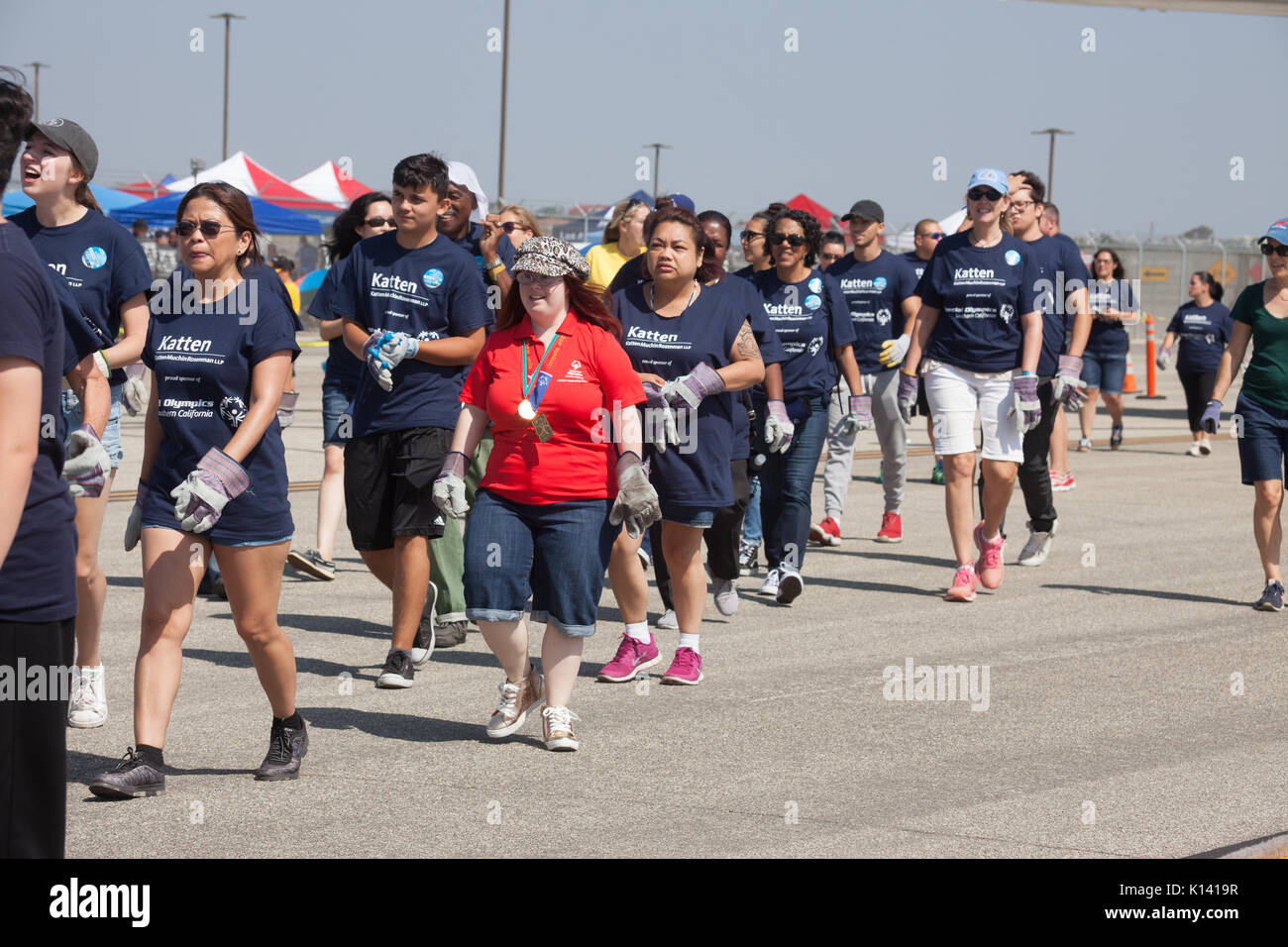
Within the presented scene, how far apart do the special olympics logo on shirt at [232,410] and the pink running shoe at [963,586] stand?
5134 millimetres

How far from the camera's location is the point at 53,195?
21.2 feet

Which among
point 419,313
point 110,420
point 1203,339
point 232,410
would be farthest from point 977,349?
point 1203,339

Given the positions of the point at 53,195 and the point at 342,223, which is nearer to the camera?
the point at 53,195

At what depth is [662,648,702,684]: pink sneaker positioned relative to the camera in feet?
25.2

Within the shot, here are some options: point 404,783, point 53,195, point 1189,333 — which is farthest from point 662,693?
point 1189,333

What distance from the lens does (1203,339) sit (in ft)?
61.9

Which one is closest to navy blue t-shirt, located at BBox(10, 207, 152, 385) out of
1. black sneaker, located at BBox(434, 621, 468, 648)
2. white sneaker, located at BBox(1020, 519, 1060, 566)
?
black sneaker, located at BBox(434, 621, 468, 648)

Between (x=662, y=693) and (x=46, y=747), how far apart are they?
13.9 feet

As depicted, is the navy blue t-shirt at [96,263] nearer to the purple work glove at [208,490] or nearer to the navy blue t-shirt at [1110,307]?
the purple work glove at [208,490]

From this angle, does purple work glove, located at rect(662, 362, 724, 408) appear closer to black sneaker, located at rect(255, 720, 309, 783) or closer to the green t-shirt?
black sneaker, located at rect(255, 720, 309, 783)

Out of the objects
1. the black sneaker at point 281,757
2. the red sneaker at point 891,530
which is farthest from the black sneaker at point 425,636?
the red sneaker at point 891,530

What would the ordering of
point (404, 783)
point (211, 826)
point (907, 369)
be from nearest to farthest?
point (211, 826)
point (404, 783)
point (907, 369)

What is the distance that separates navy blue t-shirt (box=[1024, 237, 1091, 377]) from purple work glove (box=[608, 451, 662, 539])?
463 cm

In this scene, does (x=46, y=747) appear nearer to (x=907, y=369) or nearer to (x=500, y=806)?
(x=500, y=806)
